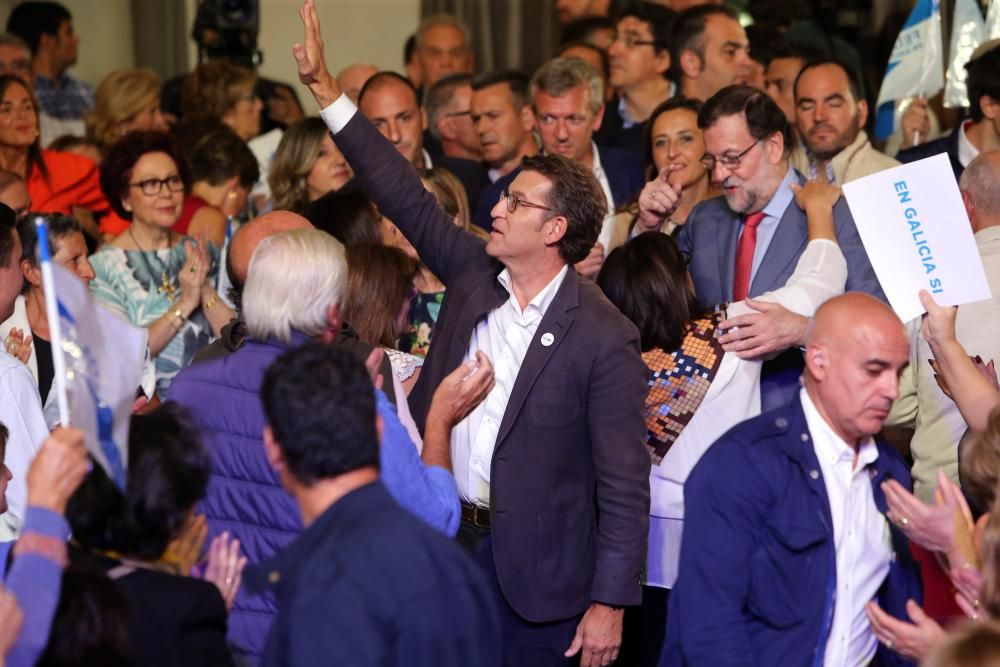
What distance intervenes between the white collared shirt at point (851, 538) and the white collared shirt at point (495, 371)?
2.85 ft

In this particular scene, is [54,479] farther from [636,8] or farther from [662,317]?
[636,8]

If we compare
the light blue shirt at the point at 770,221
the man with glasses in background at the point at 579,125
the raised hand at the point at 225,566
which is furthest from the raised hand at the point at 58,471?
the man with glasses in background at the point at 579,125

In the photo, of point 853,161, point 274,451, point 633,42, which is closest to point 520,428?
point 274,451

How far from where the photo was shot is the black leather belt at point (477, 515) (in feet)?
13.0

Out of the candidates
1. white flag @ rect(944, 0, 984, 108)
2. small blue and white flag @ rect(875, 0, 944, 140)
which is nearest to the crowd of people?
white flag @ rect(944, 0, 984, 108)

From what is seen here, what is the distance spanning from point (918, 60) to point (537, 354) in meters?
3.45

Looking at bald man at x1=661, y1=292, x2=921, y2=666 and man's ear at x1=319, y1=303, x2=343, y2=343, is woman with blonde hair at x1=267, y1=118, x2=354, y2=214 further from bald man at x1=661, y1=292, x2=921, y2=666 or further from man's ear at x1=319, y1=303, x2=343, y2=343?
bald man at x1=661, y1=292, x2=921, y2=666

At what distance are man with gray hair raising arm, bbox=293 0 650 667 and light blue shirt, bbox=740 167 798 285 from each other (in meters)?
0.66

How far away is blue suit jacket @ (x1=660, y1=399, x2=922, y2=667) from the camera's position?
3.17 meters

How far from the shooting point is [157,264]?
5.53m

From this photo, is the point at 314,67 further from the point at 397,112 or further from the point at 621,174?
the point at 621,174

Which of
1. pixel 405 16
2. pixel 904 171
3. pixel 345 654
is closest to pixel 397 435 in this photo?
pixel 345 654

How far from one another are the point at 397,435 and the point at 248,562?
1.36 feet

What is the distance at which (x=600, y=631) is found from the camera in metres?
3.81
